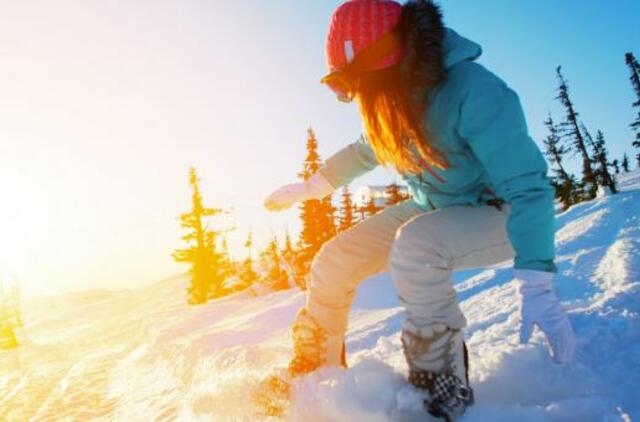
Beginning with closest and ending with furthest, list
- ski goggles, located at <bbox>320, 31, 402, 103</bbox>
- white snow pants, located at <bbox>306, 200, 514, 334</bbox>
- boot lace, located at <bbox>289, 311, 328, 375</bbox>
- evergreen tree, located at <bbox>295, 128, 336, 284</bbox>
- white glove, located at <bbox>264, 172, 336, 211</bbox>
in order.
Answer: white snow pants, located at <bbox>306, 200, 514, 334</bbox>, ski goggles, located at <bbox>320, 31, 402, 103</bbox>, boot lace, located at <bbox>289, 311, 328, 375</bbox>, white glove, located at <bbox>264, 172, 336, 211</bbox>, evergreen tree, located at <bbox>295, 128, 336, 284</bbox>

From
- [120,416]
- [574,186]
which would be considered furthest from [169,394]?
[574,186]

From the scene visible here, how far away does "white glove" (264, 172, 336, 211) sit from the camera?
3.30 metres

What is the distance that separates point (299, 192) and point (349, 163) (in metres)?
0.46

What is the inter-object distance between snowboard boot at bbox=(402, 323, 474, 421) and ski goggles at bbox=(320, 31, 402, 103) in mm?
1247

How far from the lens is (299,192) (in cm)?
338

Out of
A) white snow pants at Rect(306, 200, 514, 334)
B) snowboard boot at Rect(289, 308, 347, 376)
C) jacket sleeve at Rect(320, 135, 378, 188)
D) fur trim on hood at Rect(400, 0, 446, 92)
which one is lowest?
snowboard boot at Rect(289, 308, 347, 376)

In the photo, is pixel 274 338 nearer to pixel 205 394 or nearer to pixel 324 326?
pixel 205 394

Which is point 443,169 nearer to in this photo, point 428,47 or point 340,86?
point 428,47

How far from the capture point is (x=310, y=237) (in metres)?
26.1

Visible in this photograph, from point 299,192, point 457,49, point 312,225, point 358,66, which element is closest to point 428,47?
point 457,49

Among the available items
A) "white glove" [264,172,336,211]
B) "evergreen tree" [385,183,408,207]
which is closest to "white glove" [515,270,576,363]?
"white glove" [264,172,336,211]

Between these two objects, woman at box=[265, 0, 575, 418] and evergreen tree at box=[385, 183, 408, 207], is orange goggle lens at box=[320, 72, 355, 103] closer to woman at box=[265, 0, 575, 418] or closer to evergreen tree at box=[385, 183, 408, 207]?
woman at box=[265, 0, 575, 418]

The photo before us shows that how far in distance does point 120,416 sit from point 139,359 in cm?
383

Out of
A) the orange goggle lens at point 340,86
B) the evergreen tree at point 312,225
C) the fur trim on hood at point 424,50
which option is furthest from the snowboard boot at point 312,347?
the evergreen tree at point 312,225
